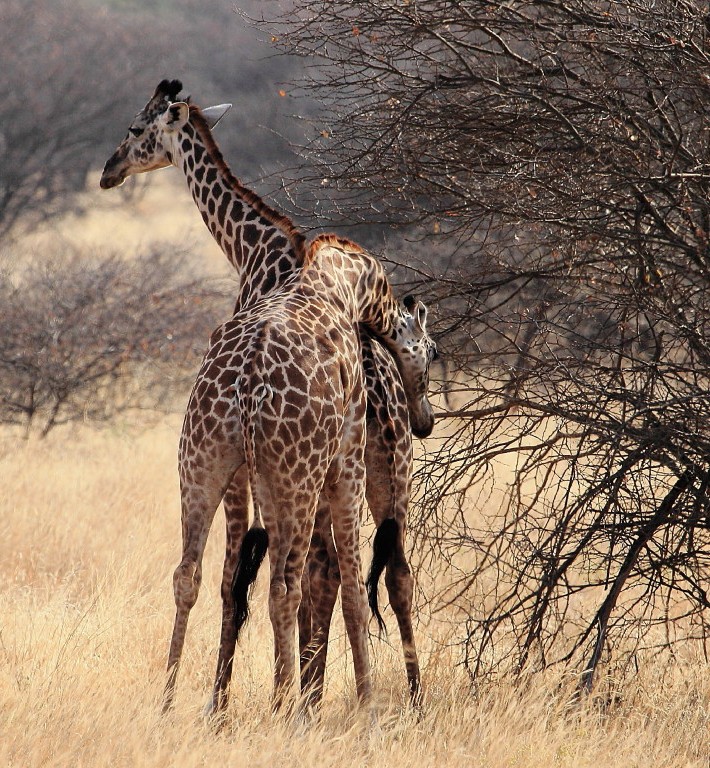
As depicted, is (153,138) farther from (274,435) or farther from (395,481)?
(274,435)

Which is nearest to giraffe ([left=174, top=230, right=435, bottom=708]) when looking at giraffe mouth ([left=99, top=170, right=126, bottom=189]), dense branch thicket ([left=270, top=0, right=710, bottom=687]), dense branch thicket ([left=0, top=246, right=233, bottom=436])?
dense branch thicket ([left=270, top=0, right=710, bottom=687])

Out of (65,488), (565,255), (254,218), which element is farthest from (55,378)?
(565,255)

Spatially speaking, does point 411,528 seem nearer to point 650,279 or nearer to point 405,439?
point 405,439

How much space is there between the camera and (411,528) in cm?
498

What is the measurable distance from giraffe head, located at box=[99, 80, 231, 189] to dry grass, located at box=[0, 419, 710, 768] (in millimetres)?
2152

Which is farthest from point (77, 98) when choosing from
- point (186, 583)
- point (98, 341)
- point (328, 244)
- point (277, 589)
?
point (277, 589)

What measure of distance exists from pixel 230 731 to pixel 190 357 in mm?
7200

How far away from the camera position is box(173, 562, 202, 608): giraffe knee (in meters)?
3.78

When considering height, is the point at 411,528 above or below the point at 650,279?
below

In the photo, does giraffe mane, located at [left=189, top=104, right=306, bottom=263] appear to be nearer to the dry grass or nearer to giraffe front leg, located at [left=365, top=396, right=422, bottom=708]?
giraffe front leg, located at [left=365, top=396, right=422, bottom=708]

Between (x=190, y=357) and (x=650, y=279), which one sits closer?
(x=650, y=279)

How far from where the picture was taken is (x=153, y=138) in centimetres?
528

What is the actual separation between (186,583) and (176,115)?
2.37 meters

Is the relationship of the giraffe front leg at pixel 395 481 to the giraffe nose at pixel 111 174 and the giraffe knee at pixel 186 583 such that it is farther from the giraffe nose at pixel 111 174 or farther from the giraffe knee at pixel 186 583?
the giraffe nose at pixel 111 174
